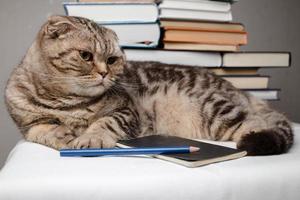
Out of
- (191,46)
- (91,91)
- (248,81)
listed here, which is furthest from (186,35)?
(91,91)

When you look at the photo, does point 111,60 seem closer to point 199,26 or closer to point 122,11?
point 122,11

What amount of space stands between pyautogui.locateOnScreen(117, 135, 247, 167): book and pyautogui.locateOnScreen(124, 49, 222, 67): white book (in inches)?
16.1

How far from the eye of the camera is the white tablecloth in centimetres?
64

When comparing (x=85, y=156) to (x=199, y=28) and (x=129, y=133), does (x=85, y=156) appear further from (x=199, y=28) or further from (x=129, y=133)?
(x=199, y=28)

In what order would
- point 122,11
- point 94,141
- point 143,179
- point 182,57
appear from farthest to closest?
point 182,57 < point 122,11 < point 94,141 < point 143,179

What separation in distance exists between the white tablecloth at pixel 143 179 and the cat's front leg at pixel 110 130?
127 millimetres

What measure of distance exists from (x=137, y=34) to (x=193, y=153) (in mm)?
595

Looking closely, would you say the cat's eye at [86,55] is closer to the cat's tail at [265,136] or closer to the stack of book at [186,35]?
the stack of book at [186,35]

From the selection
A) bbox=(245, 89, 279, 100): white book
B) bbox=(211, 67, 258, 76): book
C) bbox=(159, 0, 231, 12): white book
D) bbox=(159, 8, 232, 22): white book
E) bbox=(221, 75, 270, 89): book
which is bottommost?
bbox=(245, 89, 279, 100): white book

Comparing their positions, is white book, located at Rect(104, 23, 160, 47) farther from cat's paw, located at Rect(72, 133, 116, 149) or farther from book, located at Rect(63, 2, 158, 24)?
cat's paw, located at Rect(72, 133, 116, 149)

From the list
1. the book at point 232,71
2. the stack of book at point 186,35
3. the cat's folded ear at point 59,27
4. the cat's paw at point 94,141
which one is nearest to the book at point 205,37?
the stack of book at point 186,35

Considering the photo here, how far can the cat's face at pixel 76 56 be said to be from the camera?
39.8 inches

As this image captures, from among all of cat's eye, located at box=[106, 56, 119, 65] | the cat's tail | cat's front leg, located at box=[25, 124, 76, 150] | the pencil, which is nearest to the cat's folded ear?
cat's eye, located at box=[106, 56, 119, 65]

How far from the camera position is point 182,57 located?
4.49ft
